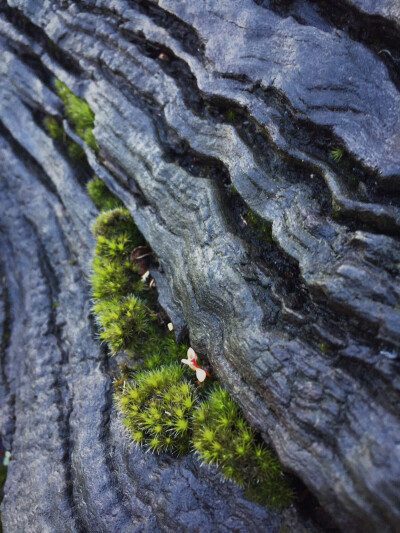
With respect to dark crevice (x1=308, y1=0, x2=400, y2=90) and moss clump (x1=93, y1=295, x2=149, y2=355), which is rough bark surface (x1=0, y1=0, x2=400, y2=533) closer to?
dark crevice (x1=308, y1=0, x2=400, y2=90)

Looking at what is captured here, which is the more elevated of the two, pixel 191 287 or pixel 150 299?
pixel 191 287

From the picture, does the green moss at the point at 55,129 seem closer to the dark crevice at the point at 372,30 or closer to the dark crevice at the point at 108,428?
the dark crevice at the point at 108,428

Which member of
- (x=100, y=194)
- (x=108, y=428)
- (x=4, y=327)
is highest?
(x=100, y=194)

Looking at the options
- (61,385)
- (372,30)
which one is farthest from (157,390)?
(372,30)

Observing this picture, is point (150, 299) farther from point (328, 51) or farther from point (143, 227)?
point (328, 51)

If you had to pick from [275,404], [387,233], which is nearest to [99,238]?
[275,404]

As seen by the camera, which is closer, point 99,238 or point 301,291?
point 301,291

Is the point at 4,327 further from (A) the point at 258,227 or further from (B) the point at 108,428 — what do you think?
(A) the point at 258,227

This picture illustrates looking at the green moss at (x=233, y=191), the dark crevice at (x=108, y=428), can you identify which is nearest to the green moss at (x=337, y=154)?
the green moss at (x=233, y=191)
